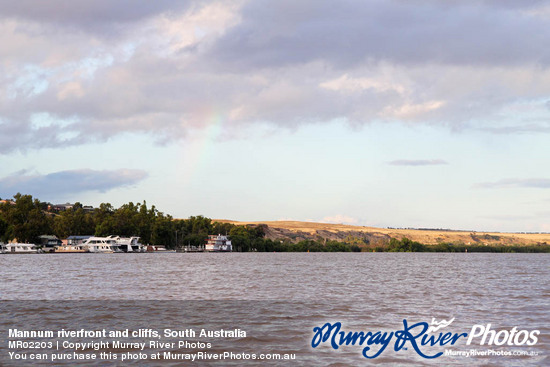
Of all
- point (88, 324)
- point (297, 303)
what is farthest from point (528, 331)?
point (88, 324)

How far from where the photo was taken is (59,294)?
48.0m

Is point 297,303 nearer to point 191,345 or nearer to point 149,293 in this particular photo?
point 149,293

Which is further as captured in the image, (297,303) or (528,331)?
(297,303)

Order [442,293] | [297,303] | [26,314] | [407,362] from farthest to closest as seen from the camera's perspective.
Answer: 1. [442,293]
2. [297,303]
3. [26,314]
4. [407,362]

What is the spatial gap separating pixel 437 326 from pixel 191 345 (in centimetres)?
1397

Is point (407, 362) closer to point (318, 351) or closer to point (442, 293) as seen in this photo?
point (318, 351)

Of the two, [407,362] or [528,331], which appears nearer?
[407,362]

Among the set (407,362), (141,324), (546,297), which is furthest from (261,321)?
(546,297)

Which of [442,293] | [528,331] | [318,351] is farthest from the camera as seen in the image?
[442,293]

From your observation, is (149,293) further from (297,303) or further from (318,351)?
(318,351)

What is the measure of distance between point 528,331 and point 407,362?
1107cm

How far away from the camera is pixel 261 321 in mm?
31578

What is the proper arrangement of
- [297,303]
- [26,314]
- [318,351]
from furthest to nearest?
[297,303] → [26,314] → [318,351]

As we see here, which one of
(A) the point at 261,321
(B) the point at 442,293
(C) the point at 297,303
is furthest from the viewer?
(B) the point at 442,293
